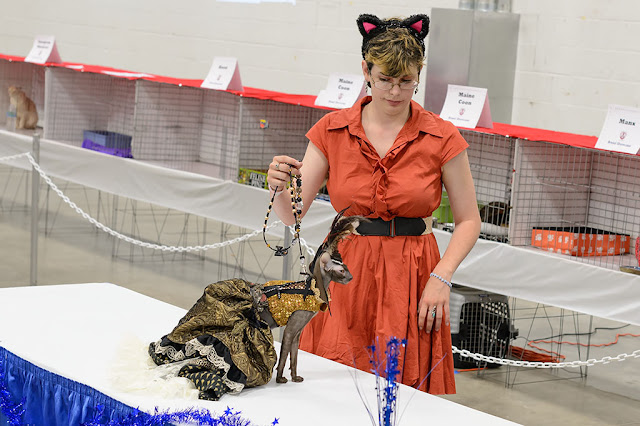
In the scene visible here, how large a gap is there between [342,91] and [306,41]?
2.70m

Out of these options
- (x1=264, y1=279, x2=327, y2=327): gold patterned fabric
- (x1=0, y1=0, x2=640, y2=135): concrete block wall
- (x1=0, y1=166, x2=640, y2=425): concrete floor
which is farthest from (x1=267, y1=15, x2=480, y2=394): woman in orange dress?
(x1=0, y1=0, x2=640, y2=135): concrete block wall

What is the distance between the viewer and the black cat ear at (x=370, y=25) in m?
2.14

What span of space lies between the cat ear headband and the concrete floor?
233cm

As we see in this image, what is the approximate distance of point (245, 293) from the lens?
2016mm

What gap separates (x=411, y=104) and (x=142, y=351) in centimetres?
88

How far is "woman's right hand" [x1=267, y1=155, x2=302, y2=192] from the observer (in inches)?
80.0

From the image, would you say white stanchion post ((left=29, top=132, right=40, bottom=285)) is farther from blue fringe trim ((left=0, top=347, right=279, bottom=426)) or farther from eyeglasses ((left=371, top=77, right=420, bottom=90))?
eyeglasses ((left=371, top=77, right=420, bottom=90))

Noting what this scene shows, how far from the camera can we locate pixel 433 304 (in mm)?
2193

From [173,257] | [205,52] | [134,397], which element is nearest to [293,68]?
[205,52]

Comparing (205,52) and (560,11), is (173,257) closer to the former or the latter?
(205,52)

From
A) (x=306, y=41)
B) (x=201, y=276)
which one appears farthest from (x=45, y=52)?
(x=306, y=41)

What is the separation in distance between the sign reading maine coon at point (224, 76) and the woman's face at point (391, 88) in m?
3.28

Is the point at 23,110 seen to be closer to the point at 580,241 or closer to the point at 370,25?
the point at 580,241

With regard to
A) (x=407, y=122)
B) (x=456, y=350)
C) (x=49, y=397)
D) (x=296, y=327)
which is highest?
(x=407, y=122)
